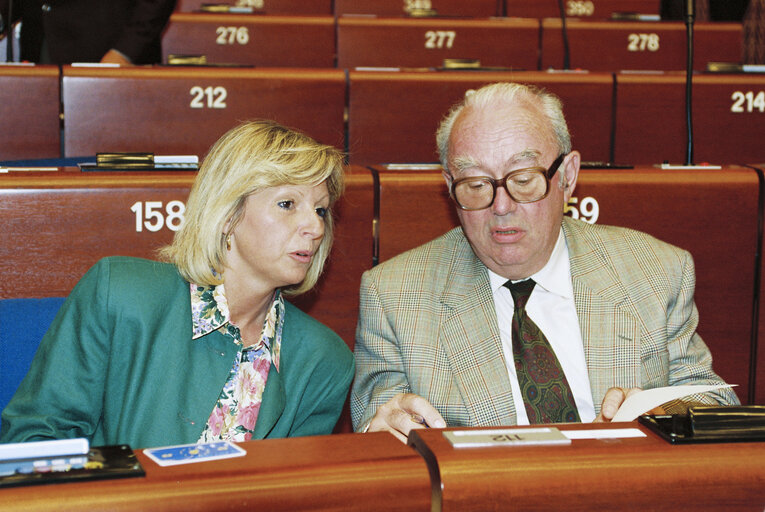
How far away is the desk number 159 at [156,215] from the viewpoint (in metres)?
2.03

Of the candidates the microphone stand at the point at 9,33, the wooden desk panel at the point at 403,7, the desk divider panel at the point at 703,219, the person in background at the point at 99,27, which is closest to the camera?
the desk divider panel at the point at 703,219

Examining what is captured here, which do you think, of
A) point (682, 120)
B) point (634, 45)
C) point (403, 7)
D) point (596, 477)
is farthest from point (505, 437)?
point (403, 7)

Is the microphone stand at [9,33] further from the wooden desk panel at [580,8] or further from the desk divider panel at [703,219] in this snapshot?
the wooden desk panel at [580,8]

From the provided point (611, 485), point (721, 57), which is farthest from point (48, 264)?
point (721, 57)

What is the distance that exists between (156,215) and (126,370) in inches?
17.7

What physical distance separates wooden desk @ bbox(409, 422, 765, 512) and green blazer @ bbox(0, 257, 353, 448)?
36.1 inches

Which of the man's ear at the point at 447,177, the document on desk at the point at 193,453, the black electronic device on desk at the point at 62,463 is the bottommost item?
the document on desk at the point at 193,453

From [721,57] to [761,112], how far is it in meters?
2.23

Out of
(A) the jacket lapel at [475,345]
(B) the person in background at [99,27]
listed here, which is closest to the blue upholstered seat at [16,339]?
(A) the jacket lapel at [475,345]

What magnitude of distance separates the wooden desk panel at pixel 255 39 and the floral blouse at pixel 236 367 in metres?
3.34

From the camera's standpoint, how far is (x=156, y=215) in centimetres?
204

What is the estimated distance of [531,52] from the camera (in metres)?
5.04

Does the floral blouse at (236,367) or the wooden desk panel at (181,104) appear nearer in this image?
the floral blouse at (236,367)

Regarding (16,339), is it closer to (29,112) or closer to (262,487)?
(262,487)
